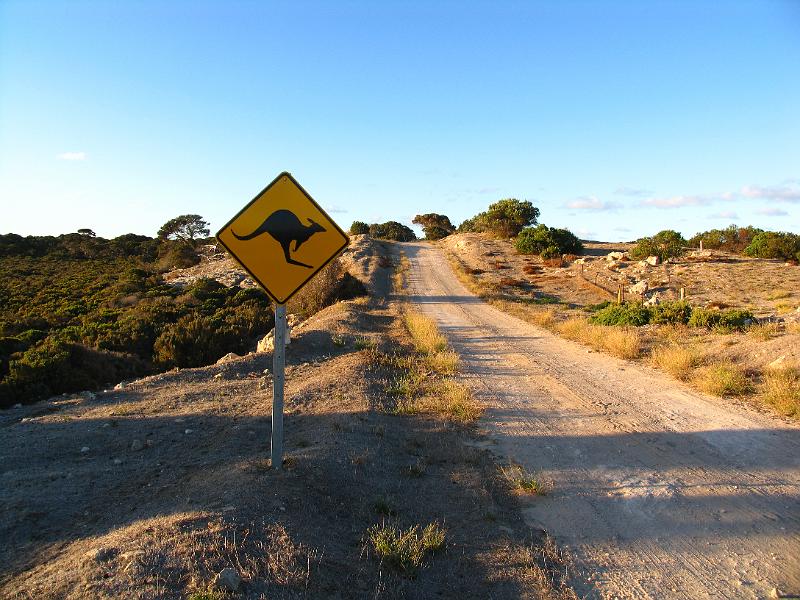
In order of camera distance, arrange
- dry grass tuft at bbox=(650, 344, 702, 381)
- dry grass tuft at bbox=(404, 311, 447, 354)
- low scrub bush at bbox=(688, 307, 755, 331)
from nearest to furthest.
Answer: dry grass tuft at bbox=(650, 344, 702, 381)
low scrub bush at bbox=(688, 307, 755, 331)
dry grass tuft at bbox=(404, 311, 447, 354)

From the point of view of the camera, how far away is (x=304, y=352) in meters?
12.0

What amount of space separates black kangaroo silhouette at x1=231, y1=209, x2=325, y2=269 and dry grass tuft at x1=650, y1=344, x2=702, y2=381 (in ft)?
24.8

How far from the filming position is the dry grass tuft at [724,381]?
8172 mm

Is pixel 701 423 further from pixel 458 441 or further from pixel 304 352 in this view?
pixel 304 352

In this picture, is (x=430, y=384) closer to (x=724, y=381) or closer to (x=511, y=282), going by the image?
(x=724, y=381)

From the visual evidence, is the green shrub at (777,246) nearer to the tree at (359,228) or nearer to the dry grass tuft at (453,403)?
the dry grass tuft at (453,403)

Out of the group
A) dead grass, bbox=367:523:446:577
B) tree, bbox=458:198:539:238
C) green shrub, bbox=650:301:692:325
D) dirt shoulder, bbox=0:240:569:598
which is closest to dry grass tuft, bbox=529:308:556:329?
green shrub, bbox=650:301:692:325

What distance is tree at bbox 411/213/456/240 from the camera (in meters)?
83.1

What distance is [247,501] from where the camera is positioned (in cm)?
407

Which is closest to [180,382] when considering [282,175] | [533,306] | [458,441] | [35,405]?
[35,405]

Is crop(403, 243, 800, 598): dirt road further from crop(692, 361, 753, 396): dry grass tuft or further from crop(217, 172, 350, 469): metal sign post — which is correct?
crop(217, 172, 350, 469): metal sign post

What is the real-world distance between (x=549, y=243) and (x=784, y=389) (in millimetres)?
38756

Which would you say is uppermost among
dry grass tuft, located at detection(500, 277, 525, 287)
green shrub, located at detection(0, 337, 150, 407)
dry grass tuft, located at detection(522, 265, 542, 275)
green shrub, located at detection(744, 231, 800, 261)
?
green shrub, located at detection(744, 231, 800, 261)

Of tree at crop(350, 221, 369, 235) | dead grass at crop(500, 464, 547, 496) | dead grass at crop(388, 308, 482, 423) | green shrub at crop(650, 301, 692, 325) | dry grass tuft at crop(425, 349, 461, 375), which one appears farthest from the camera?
tree at crop(350, 221, 369, 235)
